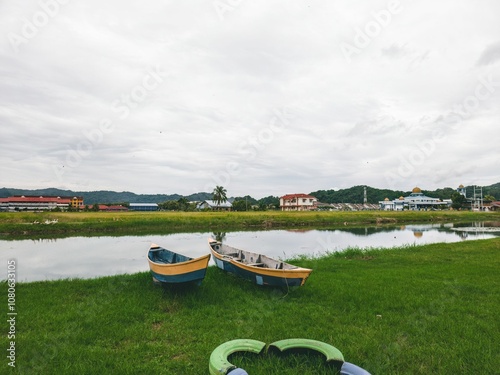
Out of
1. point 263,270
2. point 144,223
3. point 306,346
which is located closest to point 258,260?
point 263,270

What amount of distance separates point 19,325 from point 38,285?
3718 mm

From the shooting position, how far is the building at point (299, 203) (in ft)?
306

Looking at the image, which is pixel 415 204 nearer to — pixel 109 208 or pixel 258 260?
pixel 109 208

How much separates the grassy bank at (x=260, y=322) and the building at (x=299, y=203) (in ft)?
273

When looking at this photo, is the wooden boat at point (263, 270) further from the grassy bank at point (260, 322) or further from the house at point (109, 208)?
the house at point (109, 208)

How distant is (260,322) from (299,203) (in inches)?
3480

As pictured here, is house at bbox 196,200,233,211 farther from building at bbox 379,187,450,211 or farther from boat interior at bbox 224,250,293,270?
boat interior at bbox 224,250,293,270

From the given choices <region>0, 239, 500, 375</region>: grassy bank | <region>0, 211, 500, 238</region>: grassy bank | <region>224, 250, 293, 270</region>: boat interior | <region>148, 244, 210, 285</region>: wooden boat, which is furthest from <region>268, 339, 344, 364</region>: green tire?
<region>0, 211, 500, 238</region>: grassy bank

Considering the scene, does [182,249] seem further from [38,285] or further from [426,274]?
[426,274]

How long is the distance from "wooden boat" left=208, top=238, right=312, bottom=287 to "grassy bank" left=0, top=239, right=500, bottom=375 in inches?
13.4

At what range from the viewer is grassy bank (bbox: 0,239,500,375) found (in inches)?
186

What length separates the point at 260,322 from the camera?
6.37 metres

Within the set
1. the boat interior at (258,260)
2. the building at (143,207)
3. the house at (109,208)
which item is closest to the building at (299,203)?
the building at (143,207)

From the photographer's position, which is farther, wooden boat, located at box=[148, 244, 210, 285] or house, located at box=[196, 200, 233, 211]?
house, located at box=[196, 200, 233, 211]
